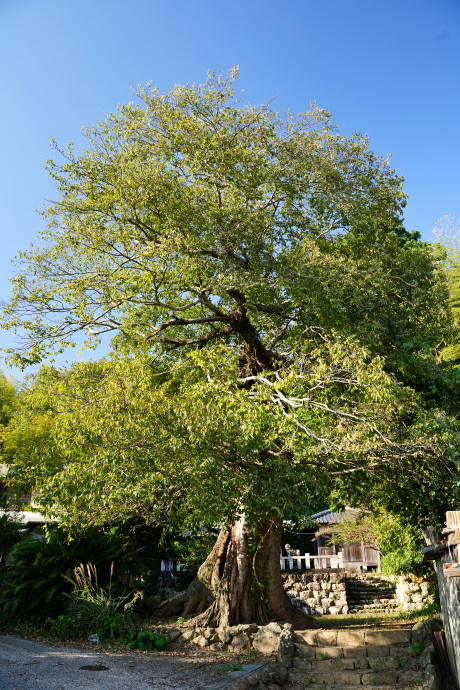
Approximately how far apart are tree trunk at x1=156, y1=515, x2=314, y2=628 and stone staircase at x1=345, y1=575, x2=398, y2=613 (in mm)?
7285

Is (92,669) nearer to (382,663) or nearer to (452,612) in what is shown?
(382,663)

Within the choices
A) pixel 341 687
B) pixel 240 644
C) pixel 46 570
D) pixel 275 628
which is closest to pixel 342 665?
pixel 341 687

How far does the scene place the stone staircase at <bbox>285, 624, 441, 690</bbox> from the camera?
8.31m

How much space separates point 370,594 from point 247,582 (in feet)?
33.0

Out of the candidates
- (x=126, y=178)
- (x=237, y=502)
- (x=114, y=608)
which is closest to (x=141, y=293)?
(x=126, y=178)

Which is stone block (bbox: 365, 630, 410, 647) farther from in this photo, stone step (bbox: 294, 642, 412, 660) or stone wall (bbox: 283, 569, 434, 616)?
stone wall (bbox: 283, 569, 434, 616)

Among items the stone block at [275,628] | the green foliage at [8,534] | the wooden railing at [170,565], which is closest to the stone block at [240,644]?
the stone block at [275,628]

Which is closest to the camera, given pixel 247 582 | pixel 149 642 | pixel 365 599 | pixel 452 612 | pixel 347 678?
pixel 452 612

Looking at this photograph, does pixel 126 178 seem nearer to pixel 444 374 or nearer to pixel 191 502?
pixel 191 502

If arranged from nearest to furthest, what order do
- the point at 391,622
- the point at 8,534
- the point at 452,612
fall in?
the point at 452,612 → the point at 391,622 → the point at 8,534

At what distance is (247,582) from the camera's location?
12180 mm

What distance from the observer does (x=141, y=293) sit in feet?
42.5

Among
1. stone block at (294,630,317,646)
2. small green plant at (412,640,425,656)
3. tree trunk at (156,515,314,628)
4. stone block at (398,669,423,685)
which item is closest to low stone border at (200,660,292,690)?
stone block at (294,630,317,646)

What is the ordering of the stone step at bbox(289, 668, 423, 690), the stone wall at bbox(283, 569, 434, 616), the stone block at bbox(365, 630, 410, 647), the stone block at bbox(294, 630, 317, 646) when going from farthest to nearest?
the stone wall at bbox(283, 569, 434, 616) → the stone block at bbox(294, 630, 317, 646) → the stone block at bbox(365, 630, 410, 647) → the stone step at bbox(289, 668, 423, 690)
